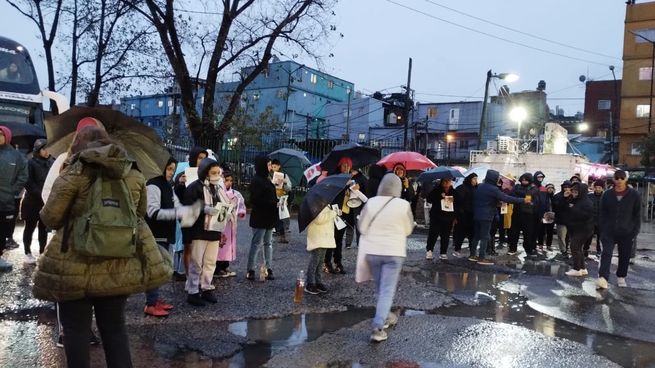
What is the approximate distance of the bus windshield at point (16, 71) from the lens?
1482 cm

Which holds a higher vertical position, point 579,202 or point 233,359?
point 579,202

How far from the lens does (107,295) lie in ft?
10.5

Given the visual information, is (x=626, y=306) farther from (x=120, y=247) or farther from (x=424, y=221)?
(x=424, y=221)

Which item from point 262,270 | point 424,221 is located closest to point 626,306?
point 262,270

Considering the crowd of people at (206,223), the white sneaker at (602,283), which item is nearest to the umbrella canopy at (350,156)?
the crowd of people at (206,223)

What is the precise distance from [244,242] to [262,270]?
4.31 metres

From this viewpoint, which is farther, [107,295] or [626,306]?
[626,306]

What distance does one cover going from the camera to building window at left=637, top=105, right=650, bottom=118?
4631 cm

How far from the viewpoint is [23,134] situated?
539 inches

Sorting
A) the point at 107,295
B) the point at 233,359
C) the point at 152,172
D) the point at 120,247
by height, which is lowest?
the point at 233,359

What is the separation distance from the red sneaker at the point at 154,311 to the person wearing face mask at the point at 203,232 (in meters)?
0.56

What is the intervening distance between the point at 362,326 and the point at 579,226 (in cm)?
629

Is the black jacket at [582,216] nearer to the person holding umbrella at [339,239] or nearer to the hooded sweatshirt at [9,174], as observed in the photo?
the person holding umbrella at [339,239]

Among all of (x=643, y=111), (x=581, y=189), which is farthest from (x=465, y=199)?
(x=643, y=111)
